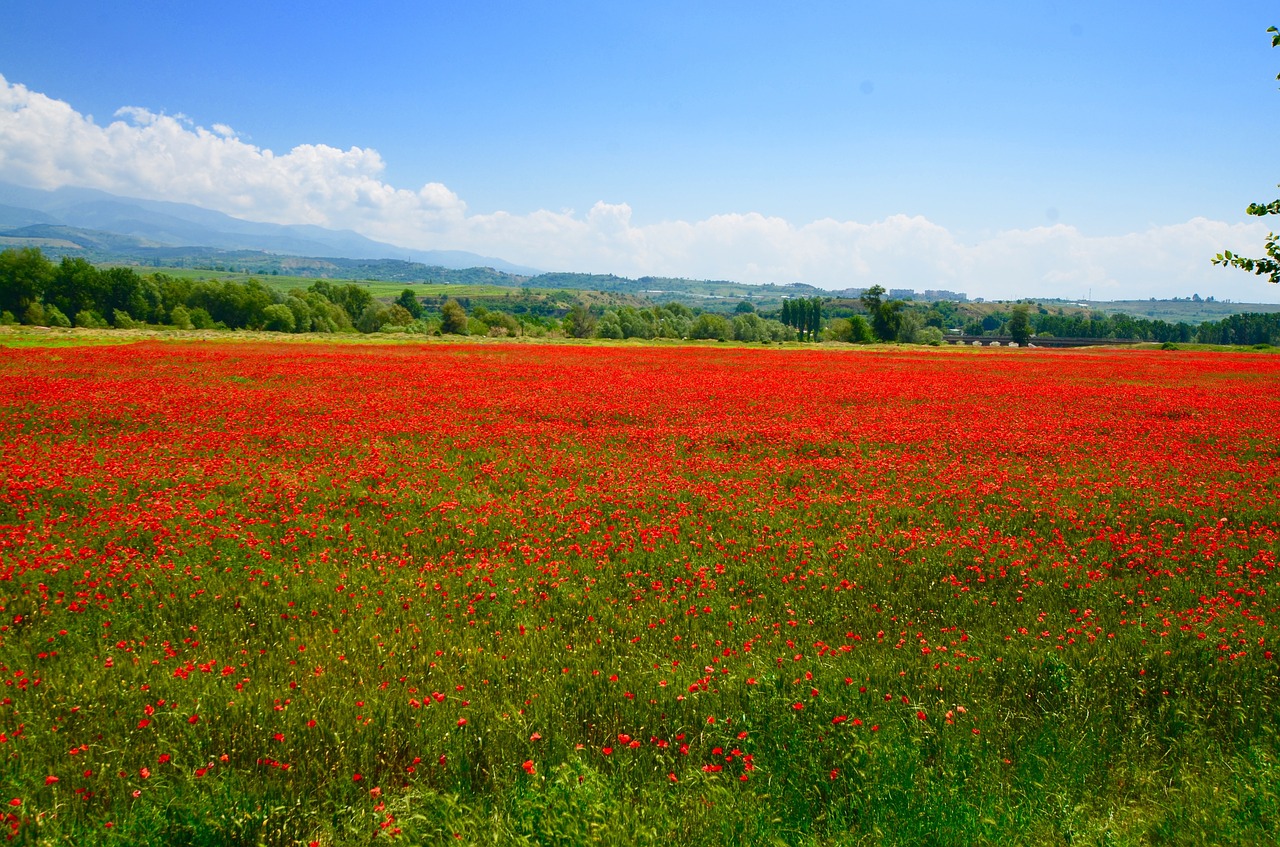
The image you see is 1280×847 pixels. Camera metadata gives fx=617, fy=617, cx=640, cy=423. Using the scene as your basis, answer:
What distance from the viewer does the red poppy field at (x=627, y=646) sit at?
164 inches

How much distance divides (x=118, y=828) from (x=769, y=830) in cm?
406

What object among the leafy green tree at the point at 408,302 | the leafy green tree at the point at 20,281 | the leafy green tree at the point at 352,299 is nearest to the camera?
the leafy green tree at the point at 20,281

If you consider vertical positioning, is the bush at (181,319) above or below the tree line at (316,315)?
below

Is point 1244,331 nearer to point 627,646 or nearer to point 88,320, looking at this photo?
point 627,646

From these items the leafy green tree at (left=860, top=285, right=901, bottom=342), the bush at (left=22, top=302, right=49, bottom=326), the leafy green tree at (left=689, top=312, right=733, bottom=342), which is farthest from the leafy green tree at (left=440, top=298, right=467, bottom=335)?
the leafy green tree at (left=860, top=285, right=901, bottom=342)

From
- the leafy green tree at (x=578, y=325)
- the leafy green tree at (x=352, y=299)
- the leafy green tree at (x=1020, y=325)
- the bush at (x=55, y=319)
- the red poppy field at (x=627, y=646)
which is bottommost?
the red poppy field at (x=627, y=646)

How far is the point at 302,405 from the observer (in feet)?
65.6

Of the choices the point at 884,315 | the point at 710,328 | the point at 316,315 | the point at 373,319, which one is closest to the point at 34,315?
the point at 316,315

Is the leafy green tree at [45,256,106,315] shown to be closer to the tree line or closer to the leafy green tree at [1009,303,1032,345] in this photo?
the tree line

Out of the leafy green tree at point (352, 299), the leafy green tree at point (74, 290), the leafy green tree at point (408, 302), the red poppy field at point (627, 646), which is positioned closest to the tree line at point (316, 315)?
the leafy green tree at point (74, 290)

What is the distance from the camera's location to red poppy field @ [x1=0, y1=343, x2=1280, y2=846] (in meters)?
4.16

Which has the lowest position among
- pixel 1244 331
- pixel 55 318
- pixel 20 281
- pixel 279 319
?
pixel 55 318

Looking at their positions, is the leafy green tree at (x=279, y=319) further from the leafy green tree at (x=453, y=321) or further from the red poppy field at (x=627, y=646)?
the red poppy field at (x=627, y=646)

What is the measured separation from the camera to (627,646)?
6262mm
